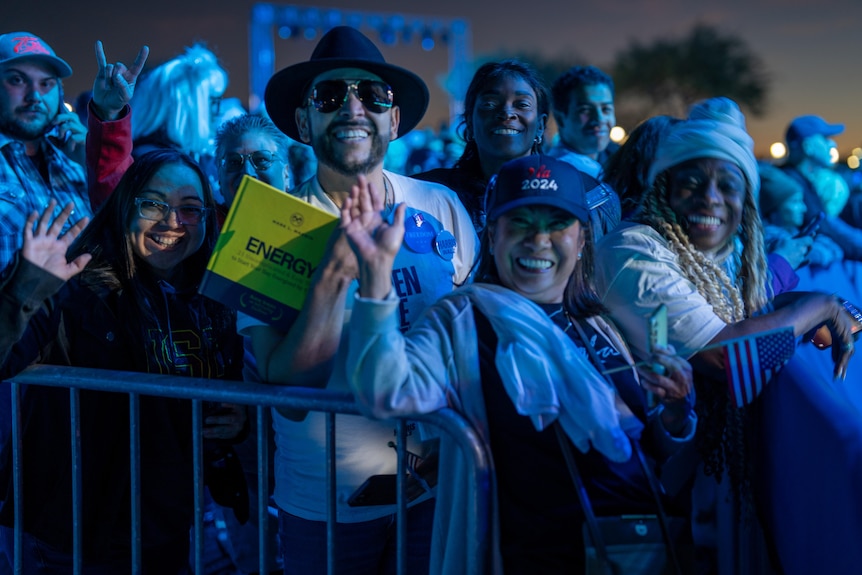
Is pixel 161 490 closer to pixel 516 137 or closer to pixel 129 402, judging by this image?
pixel 129 402

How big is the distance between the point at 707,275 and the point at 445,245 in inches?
37.5

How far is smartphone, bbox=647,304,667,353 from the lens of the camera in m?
2.12

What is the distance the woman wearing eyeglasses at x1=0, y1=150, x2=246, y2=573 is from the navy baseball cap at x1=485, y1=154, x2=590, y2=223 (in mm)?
1264

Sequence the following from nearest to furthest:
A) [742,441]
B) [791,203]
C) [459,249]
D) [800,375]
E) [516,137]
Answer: [800,375], [742,441], [459,249], [516,137], [791,203]

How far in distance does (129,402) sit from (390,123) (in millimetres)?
1353

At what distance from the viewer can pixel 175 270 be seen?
3.07 m

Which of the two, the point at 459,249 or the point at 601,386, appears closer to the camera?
the point at 601,386

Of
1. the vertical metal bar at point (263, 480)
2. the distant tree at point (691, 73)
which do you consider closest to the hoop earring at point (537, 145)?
the vertical metal bar at point (263, 480)

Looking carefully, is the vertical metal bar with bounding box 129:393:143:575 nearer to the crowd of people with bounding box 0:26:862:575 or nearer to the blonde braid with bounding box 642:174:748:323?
the crowd of people with bounding box 0:26:862:575

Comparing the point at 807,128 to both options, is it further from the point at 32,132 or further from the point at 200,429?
the point at 200,429

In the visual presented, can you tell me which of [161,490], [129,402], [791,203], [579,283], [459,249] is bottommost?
[161,490]

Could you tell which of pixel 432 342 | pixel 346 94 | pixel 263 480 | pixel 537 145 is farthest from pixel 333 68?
pixel 537 145

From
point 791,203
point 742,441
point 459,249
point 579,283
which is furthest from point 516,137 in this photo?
point 791,203

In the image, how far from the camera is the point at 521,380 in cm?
212
